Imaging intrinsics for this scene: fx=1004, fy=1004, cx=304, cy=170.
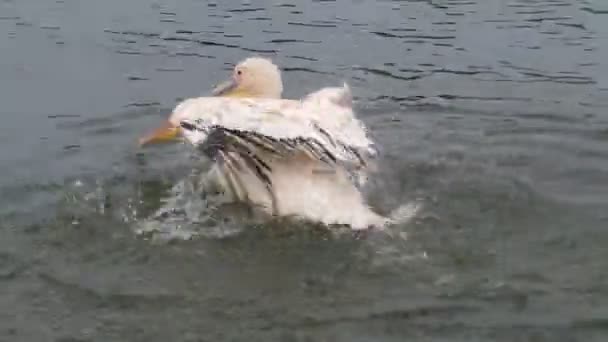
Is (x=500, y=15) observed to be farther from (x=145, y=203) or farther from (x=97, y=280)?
(x=97, y=280)

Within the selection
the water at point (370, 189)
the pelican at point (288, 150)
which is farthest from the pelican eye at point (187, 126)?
the water at point (370, 189)

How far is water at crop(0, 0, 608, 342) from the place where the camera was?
5.79 meters

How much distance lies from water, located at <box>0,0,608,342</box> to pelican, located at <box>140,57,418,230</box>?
197mm

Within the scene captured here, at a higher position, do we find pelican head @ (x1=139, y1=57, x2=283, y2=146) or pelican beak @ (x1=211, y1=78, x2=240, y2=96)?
pelican head @ (x1=139, y1=57, x2=283, y2=146)

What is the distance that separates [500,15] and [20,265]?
7305 mm

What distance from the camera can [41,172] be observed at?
815cm

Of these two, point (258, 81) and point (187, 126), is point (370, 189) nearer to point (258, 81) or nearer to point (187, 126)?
point (258, 81)

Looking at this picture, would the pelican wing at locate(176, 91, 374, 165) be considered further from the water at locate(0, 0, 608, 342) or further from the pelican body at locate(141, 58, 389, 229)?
the water at locate(0, 0, 608, 342)

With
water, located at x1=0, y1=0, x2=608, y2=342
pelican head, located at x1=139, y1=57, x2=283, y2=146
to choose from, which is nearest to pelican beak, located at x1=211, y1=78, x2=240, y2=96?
pelican head, located at x1=139, y1=57, x2=283, y2=146

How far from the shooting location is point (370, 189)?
7785mm

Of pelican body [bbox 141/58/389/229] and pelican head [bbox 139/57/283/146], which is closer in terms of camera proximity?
pelican body [bbox 141/58/389/229]

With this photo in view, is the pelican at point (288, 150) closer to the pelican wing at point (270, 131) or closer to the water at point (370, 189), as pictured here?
the pelican wing at point (270, 131)

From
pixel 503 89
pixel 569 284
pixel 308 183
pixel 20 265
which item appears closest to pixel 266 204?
pixel 308 183

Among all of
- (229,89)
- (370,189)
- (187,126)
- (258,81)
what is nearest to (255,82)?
(258,81)
